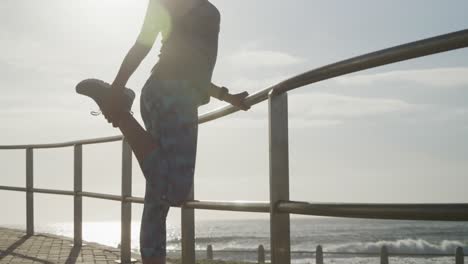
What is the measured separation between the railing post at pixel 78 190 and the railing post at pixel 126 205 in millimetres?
1490

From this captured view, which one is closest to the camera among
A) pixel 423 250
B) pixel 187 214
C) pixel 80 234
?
pixel 187 214

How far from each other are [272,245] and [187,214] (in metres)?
1.29

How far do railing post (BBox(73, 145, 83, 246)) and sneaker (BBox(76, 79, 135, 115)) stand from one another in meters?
4.21

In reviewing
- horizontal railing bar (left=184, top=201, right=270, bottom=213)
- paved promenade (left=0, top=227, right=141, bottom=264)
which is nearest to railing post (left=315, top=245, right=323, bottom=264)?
paved promenade (left=0, top=227, right=141, bottom=264)

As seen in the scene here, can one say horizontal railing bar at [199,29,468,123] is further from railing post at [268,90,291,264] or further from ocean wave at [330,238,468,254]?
ocean wave at [330,238,468,254]

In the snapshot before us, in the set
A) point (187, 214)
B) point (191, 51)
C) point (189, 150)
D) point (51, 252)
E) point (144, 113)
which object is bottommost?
point (51, 252)

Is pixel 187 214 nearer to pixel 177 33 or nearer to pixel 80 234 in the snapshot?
pixel 177 33

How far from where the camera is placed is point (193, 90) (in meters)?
2.61

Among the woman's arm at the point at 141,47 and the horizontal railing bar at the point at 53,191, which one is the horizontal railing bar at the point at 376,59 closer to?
the woman's arm at the point at 141,47

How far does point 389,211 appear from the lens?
1.73 m

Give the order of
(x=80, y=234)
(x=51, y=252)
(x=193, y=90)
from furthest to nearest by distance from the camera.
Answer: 1. (x=80, y=234)
2. (x=51, y=252)
3. (x=193, y=90)

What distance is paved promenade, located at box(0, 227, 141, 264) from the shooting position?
5656mm

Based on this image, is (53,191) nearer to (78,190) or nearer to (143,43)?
(78,190)

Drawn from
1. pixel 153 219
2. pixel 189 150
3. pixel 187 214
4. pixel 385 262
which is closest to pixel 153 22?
pixel 189 150
